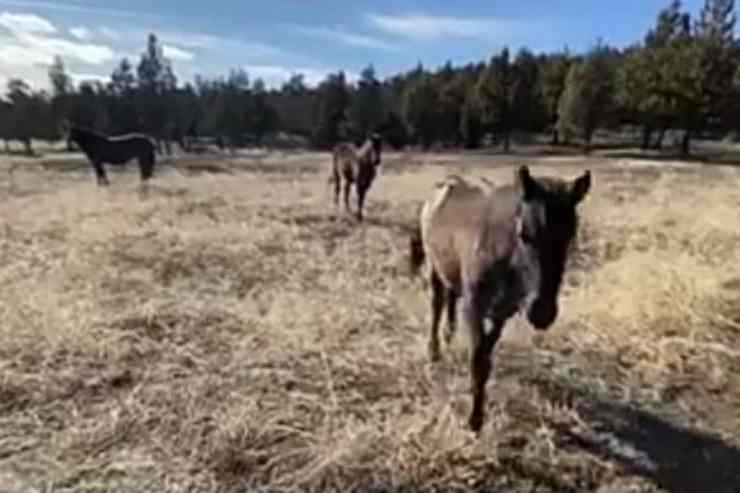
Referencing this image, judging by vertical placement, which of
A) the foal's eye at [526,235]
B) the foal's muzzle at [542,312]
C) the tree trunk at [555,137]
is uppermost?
the foal's eye at [526,235]

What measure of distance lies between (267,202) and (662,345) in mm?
11180

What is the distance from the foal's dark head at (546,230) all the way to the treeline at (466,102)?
42.7 meters

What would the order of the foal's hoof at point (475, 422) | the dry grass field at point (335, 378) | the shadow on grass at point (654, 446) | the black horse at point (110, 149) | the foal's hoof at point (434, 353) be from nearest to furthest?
the dry grass field at point (335, 378) < the shadow on grass at point (654, 446) < the foal's hoof at point (475, 422) < the foal's hoof at point (434, 353) < the black horse at point (110, 149)

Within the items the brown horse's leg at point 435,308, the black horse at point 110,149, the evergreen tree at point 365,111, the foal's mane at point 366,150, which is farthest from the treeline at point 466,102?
the brown horse's leg at point 435,308

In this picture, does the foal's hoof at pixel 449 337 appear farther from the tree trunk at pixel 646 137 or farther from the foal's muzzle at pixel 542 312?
the tree trunk at pixel 646 137

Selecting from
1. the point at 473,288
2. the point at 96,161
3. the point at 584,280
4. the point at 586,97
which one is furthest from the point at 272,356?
the point at 586,97

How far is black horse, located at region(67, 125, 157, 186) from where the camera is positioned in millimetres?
20266

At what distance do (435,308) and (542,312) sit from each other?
2.13 metres

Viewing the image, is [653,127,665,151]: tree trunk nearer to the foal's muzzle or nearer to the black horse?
the black horse

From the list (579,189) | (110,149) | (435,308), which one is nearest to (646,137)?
(110,149)

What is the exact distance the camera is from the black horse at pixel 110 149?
2027 centimetres

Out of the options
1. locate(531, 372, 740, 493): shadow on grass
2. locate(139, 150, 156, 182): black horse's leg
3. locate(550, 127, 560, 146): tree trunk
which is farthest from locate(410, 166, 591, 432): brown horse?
locate(550, 127, 560, 146): tree trunk

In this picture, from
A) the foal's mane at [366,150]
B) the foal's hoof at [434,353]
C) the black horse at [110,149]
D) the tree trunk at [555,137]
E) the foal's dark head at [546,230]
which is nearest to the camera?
the foal's dark head at [546,230]

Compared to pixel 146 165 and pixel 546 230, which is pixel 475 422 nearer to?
pixel 546 230
